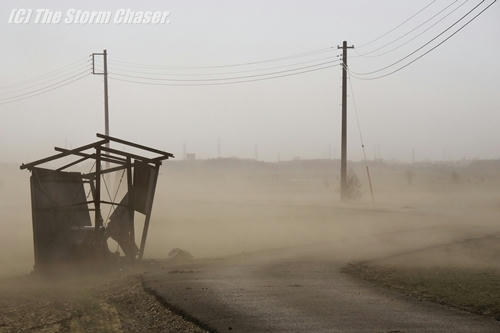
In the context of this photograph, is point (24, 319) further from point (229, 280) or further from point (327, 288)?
point (327, 288)

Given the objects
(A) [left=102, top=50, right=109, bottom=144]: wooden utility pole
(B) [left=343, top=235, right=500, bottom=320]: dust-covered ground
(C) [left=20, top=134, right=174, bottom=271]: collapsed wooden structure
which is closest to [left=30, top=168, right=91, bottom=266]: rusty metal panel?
(C) [left=20, top=134, right=174, bottom=271]: collapsed wooden structure

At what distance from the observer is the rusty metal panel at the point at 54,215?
15797 millimetres

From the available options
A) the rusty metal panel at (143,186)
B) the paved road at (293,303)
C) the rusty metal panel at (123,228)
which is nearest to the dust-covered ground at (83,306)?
the paved road at (293,303)

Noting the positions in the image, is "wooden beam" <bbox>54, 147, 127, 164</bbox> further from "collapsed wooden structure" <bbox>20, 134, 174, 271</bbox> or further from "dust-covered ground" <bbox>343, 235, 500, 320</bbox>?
"dust-covered ground" <bbox>343, 235, 500, 320</bbox>

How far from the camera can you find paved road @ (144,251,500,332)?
31.1 ft

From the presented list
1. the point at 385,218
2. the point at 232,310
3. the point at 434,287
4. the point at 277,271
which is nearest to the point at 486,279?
the point at 434,287

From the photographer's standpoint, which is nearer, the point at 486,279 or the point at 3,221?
the point at 486,279

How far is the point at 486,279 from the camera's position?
44.0 feet

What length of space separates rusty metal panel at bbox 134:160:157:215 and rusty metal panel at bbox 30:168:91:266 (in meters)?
1.48

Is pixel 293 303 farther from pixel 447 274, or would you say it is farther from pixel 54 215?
pixel 54 215

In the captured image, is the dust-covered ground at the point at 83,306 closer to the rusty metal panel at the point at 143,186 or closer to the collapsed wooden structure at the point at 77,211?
the collapsed wooden structure at the point at 77,211

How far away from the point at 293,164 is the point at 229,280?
16974cm

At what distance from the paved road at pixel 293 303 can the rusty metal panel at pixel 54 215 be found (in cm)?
265

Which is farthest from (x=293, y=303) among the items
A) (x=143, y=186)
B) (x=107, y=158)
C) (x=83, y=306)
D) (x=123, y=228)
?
(x=107, y=158)
